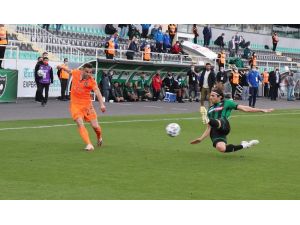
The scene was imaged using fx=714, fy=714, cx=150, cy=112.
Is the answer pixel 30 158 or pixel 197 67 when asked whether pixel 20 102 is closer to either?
pixel 197 67

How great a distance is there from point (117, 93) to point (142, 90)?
251 centimetres

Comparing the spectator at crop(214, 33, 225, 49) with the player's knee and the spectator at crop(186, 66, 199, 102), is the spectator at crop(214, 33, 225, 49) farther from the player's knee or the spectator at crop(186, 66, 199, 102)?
the player's knee

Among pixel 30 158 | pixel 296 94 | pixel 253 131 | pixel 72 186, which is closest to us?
pixel 72 186

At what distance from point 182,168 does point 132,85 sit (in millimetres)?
25565

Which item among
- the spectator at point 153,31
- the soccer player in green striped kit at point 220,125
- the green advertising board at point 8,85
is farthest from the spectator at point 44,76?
the soccer player in green striped kit at point 220,125

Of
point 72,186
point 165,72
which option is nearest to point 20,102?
point 165,72

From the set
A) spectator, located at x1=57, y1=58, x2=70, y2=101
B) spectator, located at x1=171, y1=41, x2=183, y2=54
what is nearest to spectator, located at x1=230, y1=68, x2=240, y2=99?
spectator, located at x1=171, y1=41, x2=183, y2=54

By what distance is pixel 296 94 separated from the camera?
169 feet

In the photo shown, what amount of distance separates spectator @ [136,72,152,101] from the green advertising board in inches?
348

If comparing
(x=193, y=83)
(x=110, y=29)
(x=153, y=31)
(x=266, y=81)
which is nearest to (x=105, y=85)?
(x=193, y=83)

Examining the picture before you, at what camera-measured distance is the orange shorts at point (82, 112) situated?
15.9 meters

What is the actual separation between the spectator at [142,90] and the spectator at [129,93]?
75 cm

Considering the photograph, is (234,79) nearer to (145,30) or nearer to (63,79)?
(145,30)

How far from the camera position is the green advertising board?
30845 mm
